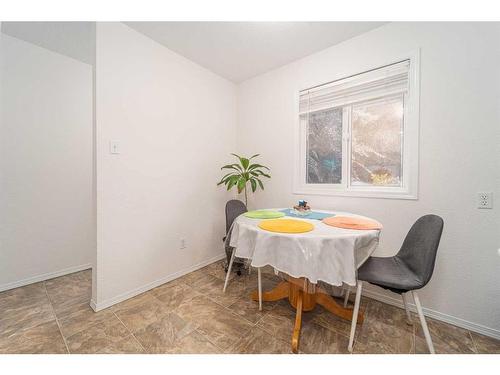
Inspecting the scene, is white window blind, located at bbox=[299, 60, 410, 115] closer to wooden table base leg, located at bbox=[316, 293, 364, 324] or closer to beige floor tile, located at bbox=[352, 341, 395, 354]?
wooden table base leg, located at bbox=[316, 293, 364, 324]

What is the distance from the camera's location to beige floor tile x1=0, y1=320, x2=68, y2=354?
121cm

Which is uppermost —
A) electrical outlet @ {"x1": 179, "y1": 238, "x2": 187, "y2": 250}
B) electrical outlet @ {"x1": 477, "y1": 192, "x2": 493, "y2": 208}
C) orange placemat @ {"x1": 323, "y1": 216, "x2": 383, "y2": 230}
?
electrical outlet @ {"x1": 477, "y1": 192, "x2": 493, "y2": 208}

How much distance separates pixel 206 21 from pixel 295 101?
119 centimetres

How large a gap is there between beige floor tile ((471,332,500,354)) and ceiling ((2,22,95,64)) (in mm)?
3587

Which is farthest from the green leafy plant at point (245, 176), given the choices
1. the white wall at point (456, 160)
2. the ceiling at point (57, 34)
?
the ceiling at point (57, 34)

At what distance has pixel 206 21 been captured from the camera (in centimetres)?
175

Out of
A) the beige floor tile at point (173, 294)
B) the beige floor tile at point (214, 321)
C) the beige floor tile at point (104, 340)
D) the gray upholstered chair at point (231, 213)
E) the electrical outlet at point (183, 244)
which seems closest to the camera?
the beige floor tile at point (104, 340)

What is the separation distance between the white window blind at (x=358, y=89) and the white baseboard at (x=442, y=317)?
1833 mm

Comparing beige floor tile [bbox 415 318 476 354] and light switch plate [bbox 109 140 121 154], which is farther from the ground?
light switch plate [bbox 109 140 121 154]

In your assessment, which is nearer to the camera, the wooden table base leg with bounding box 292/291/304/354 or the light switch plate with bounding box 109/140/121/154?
the wooden table base leg with bounding box 292/291/304/354

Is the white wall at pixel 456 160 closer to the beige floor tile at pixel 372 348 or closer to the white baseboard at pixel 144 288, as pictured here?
the beige floor tile at pixel 372 348

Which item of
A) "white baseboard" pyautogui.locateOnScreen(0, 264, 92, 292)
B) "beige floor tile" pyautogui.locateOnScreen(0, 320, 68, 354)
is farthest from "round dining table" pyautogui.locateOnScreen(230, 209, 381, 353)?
"white baseboard" pyautogui.locateOnScreen(0, 264, 92, 292)

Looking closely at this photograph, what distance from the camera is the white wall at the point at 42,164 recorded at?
1907mm
